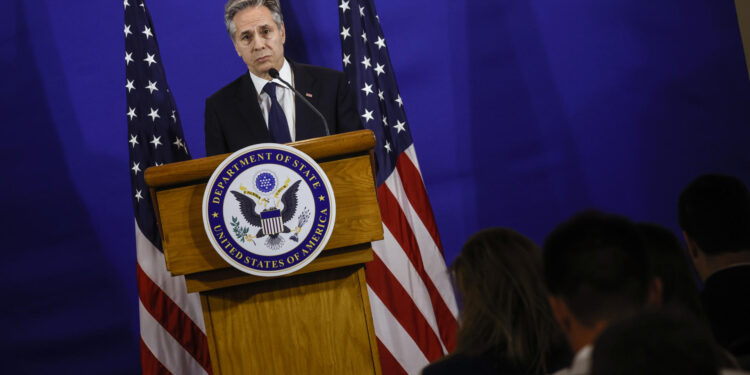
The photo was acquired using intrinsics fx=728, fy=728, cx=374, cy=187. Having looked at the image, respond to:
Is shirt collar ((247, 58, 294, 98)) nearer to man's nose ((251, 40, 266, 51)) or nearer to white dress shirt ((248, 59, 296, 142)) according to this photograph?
white dress shirt ((248, 59, 296, 142))

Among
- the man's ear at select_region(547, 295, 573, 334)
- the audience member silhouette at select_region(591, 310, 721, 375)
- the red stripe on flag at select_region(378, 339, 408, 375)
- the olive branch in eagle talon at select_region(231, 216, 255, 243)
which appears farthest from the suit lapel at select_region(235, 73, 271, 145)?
the audience member silhouette at select_region(591, 310, 721, 375)

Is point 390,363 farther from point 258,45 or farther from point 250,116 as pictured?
point 258,45

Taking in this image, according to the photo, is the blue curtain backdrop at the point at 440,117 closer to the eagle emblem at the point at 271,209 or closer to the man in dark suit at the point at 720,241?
the man in dark suit at the point at 720,241

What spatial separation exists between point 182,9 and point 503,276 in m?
2.76

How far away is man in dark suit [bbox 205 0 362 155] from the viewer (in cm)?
275

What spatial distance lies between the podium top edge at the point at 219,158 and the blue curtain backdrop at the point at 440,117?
174cm

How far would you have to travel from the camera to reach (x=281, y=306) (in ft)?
6.52

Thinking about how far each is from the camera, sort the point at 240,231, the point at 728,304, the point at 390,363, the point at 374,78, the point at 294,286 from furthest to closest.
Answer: the point at 374,78 → the point at 390,363 → the point at 294,286 → the point at 240,231 → the point at 728,304

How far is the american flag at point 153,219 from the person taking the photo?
309cm

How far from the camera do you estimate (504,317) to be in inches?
58.7

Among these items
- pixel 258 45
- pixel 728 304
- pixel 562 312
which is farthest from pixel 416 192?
pixel 562 312

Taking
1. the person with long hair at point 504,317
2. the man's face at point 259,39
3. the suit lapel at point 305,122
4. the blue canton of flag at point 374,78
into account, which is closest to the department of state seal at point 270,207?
the person with long hair at point 504,317

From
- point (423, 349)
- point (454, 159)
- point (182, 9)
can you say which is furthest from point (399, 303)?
point (182, 9)

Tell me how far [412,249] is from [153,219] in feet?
3.75
